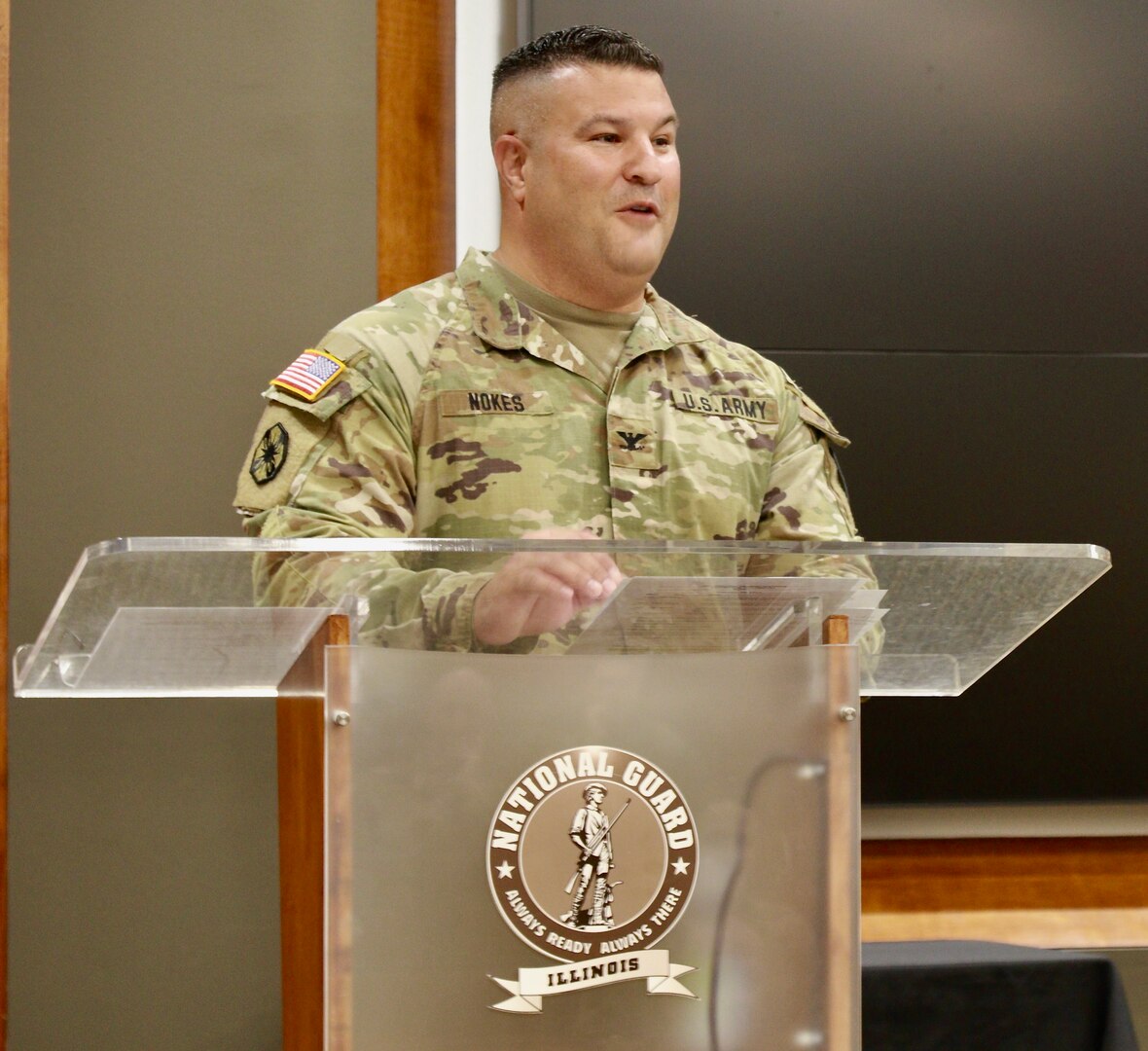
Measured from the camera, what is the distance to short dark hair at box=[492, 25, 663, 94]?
6.18ft

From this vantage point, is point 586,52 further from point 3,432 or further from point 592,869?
point 592,869

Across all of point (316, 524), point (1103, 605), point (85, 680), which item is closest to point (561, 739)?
point (85, 680)

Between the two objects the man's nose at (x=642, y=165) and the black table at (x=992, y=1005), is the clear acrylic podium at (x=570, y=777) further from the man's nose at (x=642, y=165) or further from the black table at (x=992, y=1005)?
the man's nose at (x=642, y=165)

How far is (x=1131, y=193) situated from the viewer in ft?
8.77

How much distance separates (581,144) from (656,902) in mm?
1130

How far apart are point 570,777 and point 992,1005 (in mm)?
1008

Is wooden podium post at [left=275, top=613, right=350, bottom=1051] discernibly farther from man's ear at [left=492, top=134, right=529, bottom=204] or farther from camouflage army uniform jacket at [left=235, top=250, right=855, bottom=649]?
man's ear at [left=492, top=134, right=529, bottom=204]

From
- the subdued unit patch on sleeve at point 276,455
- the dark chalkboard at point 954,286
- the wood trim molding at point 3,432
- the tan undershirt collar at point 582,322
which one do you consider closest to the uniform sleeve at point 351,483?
the subdued unit patch on sleeve at point 276,455

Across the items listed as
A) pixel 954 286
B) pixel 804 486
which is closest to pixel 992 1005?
pixel 804 486

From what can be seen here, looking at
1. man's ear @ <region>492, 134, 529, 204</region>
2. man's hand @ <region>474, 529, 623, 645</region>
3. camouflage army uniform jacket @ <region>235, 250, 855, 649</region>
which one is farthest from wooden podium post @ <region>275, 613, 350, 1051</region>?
man's ear @ <region>492, 134, 529, 204</region>

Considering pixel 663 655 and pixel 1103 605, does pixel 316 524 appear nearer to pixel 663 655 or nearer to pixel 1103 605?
pixel 663 655

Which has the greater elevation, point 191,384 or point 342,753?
point 191,384

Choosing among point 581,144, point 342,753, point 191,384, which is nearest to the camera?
point 342,753

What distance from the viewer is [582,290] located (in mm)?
1890
